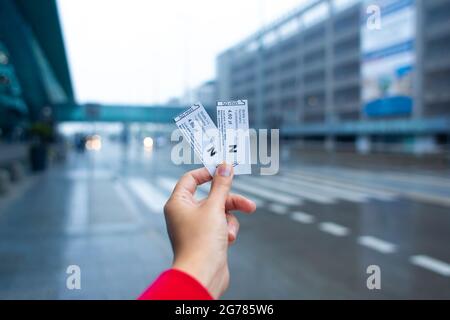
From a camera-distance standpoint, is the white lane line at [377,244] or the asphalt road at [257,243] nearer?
the asphalt road at [257,243]

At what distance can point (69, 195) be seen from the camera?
11547mm

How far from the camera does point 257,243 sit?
6.68 meters

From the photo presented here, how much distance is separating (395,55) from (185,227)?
117 feet

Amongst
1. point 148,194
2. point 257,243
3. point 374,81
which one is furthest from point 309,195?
point 374,81

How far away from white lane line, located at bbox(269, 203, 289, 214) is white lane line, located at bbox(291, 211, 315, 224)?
1.18 feet

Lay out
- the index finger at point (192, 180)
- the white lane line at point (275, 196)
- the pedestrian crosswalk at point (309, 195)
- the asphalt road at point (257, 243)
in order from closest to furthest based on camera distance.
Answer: the index finger at point (192, 180)
the asphalt road at point (257, 243)
the pedestrian crosswalk at point (309, 195)
the white lane line at point (275, 196)

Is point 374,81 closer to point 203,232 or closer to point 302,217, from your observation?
point 302,217

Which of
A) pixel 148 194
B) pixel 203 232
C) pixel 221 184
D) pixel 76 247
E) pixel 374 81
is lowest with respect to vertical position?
pixel 148 194

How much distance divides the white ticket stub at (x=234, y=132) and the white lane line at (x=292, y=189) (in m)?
8.47

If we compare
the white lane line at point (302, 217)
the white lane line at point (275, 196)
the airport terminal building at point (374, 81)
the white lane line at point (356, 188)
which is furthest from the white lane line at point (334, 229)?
the airport terminal building at point (374, 81)

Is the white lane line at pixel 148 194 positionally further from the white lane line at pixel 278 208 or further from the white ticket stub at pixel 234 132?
the white ticket stub at pixel 234 132

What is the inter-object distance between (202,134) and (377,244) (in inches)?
244

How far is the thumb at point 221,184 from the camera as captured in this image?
1247mm
